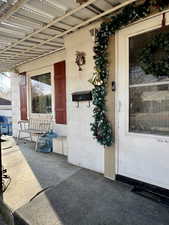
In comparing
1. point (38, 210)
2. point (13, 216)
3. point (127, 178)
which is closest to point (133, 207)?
point (127, 178)

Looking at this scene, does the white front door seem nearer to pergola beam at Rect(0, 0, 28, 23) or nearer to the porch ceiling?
the porch ceiling

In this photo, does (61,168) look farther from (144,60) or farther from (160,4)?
(160,4)

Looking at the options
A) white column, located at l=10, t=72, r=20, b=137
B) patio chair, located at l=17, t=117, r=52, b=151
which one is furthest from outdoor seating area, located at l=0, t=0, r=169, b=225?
white column, located at l=10, t=72, r=20, b=137

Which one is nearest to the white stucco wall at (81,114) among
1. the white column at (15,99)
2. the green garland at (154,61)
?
the green garland at (154,61)

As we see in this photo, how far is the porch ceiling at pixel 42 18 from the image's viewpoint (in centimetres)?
202

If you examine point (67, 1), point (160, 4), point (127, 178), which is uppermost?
point (67, 1)

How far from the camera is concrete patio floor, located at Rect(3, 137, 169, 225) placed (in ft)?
5.37

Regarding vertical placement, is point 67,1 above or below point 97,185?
above

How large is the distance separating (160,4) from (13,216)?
9.63ft

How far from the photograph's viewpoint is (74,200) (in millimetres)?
1953

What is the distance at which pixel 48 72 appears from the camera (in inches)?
175

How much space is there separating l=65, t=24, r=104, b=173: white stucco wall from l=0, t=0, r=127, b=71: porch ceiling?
0.25 m

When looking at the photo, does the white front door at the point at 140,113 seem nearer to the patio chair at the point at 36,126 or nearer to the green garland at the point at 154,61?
the green garland at the point at 154,61

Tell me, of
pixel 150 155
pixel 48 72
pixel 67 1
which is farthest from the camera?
pixel 48 72
